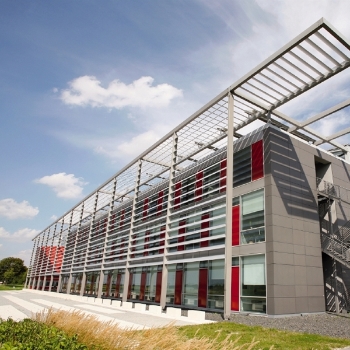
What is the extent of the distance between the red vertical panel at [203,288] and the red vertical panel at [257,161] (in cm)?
745

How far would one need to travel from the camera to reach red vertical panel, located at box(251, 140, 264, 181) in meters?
19.6

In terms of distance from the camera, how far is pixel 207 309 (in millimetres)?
19516

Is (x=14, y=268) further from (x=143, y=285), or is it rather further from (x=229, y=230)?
(x=229, y=230)

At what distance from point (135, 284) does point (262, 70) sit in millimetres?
23489

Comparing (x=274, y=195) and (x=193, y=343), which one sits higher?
(x=274, y=195)

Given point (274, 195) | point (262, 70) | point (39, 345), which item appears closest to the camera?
point (39, 345)

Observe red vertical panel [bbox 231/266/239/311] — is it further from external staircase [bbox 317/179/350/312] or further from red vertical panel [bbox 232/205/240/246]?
external staircase [bbox 317/179/350/312]

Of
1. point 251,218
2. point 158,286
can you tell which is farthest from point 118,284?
point 251,218

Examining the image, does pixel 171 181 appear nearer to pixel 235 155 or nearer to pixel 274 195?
pixel 235 155

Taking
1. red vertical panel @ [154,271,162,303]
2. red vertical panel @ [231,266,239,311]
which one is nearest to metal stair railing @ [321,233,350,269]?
red vertical panel @ [231,266,239,311]

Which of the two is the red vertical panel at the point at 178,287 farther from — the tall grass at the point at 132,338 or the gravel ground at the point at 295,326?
the tall grass at the point at 132,338

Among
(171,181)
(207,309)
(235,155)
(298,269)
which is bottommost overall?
(207,309)

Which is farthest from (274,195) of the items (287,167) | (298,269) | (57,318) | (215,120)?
(57,318)

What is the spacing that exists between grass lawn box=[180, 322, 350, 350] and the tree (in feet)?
354
